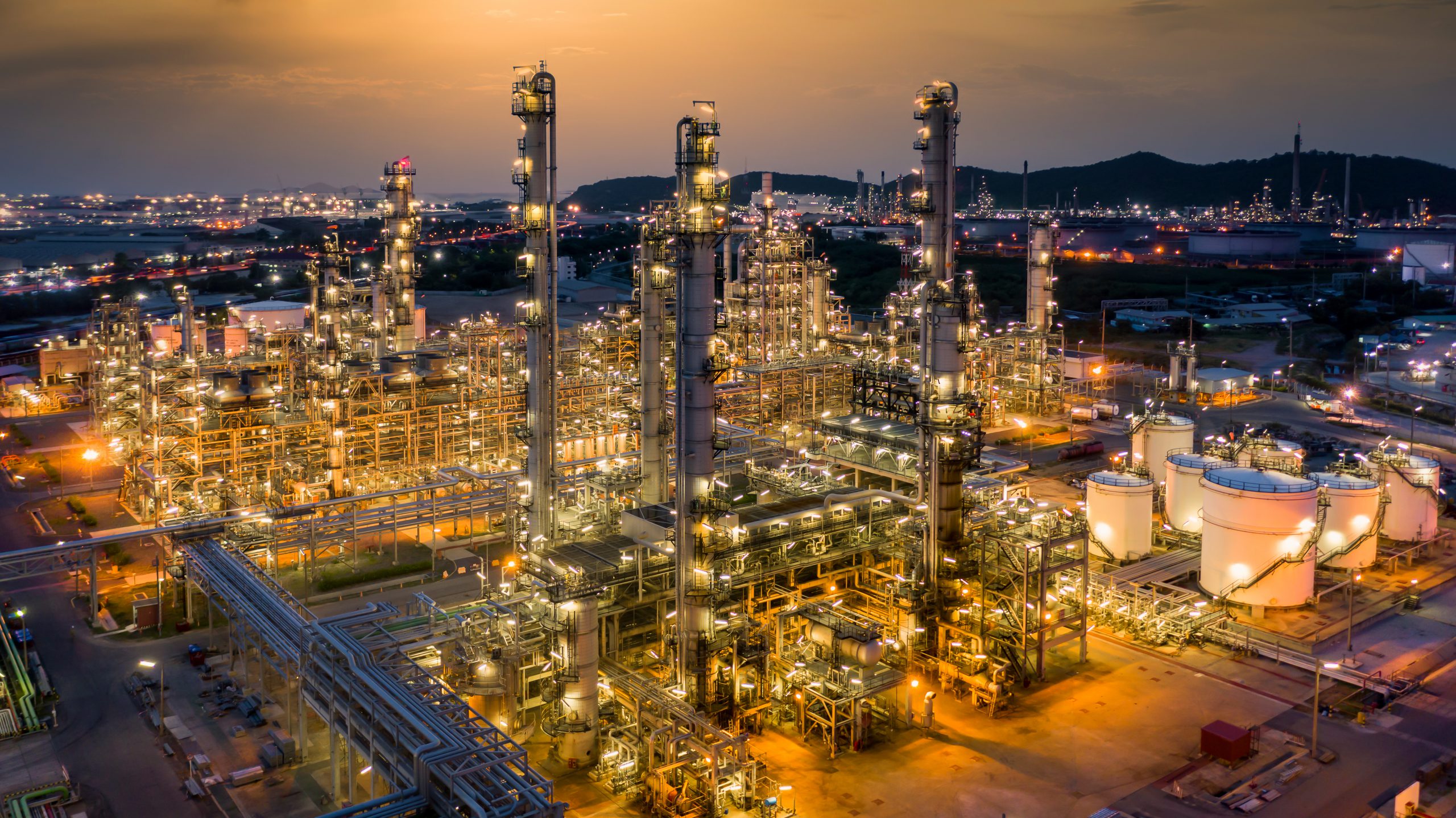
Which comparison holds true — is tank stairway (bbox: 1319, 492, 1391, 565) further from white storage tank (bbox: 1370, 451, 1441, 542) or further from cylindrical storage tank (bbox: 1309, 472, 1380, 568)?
white storage tank (bbox: 1370, 451, 1441, 542)

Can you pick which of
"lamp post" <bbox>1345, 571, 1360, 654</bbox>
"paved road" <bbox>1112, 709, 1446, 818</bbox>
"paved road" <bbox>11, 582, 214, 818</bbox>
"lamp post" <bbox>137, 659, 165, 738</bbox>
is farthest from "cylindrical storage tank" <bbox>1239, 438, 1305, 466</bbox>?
"paved road" <bbox>11, 582, 214, 818</bbox>

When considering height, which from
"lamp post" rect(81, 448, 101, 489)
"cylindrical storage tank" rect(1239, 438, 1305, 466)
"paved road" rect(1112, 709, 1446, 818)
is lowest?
"paved road" rect(1112, 709, 1446, 818)

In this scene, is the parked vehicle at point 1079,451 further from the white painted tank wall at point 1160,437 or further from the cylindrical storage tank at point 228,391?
the cylindrical storage tank at point 228,391

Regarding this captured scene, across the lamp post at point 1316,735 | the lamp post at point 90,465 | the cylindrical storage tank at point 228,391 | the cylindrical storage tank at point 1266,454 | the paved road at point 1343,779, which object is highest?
the cylindrical storage tank at point 228,391

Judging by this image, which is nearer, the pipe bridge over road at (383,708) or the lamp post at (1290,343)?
the pipe bridge over road at (383,708)

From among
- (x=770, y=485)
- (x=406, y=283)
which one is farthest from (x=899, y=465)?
(x=406, y=283)

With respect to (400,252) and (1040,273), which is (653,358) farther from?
(1040,273)

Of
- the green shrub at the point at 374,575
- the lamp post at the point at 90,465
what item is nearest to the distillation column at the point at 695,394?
the green shrub at the point at 374,575
